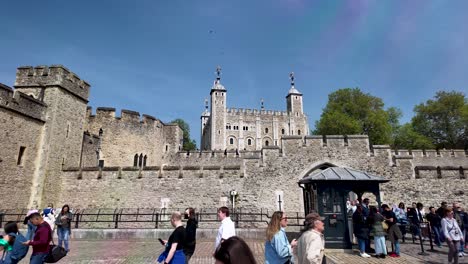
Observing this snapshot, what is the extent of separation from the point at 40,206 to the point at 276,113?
72.9 metres

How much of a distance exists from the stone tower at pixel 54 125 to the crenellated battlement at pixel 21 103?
1.50 feet

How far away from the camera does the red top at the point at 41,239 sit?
526 cm

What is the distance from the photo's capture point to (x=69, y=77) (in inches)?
696

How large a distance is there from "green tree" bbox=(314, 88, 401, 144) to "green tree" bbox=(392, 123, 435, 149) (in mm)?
1784

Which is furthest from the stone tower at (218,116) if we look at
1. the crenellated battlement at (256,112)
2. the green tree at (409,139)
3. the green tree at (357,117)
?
the green tree at (409,139)

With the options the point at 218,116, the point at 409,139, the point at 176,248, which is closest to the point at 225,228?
the point at 176,248

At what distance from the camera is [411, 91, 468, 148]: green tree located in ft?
123

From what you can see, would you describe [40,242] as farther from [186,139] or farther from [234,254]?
[186,139]

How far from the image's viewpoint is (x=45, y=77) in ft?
55.3

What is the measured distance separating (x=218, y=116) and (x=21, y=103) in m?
61.4

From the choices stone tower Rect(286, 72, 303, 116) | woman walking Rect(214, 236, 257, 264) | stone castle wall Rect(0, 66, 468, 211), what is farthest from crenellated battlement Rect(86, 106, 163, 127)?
stone tower Rect(286, 72, 303, 116)

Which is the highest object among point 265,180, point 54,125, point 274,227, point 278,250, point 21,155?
point 54,125

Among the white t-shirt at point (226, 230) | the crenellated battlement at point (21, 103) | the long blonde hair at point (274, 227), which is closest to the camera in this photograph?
the long blonde hair at point (274, 227)

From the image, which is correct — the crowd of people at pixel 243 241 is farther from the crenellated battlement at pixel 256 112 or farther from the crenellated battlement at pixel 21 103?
the crenellated battlement at pixel 256 112
